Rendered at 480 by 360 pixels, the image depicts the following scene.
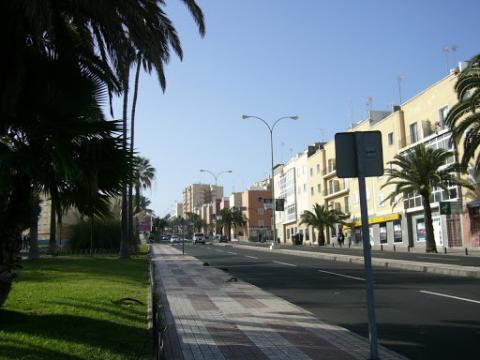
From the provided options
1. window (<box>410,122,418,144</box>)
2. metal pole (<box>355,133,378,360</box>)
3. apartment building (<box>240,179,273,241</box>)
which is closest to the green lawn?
metal pole (<box>355,133,378,360</box>)

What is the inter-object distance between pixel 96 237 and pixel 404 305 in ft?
114

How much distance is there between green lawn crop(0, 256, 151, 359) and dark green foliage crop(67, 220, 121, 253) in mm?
27997

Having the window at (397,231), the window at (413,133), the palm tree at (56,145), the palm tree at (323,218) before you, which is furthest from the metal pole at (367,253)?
the palm tree at (323,218)

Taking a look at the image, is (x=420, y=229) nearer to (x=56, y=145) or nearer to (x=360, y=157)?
(x=360, y=157)

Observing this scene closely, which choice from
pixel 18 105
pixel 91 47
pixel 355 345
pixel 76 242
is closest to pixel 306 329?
pixel 355 345

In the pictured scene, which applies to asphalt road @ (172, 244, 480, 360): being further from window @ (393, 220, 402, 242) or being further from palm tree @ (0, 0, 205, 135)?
window @ (393, 220, 402, 242)

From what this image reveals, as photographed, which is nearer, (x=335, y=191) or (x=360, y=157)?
(x=360, y=157)

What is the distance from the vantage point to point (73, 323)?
8.89m

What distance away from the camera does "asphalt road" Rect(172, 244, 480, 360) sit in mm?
7691

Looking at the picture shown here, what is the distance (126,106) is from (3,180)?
2439 cm

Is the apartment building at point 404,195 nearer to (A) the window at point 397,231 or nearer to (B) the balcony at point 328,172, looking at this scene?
(A) the window at point 397,231

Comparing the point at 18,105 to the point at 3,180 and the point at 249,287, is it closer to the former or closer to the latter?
the point at 3,180

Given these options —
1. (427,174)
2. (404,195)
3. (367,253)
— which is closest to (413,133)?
(404,195)

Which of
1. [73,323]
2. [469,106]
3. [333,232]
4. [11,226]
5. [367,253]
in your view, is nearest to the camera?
[367,253]
